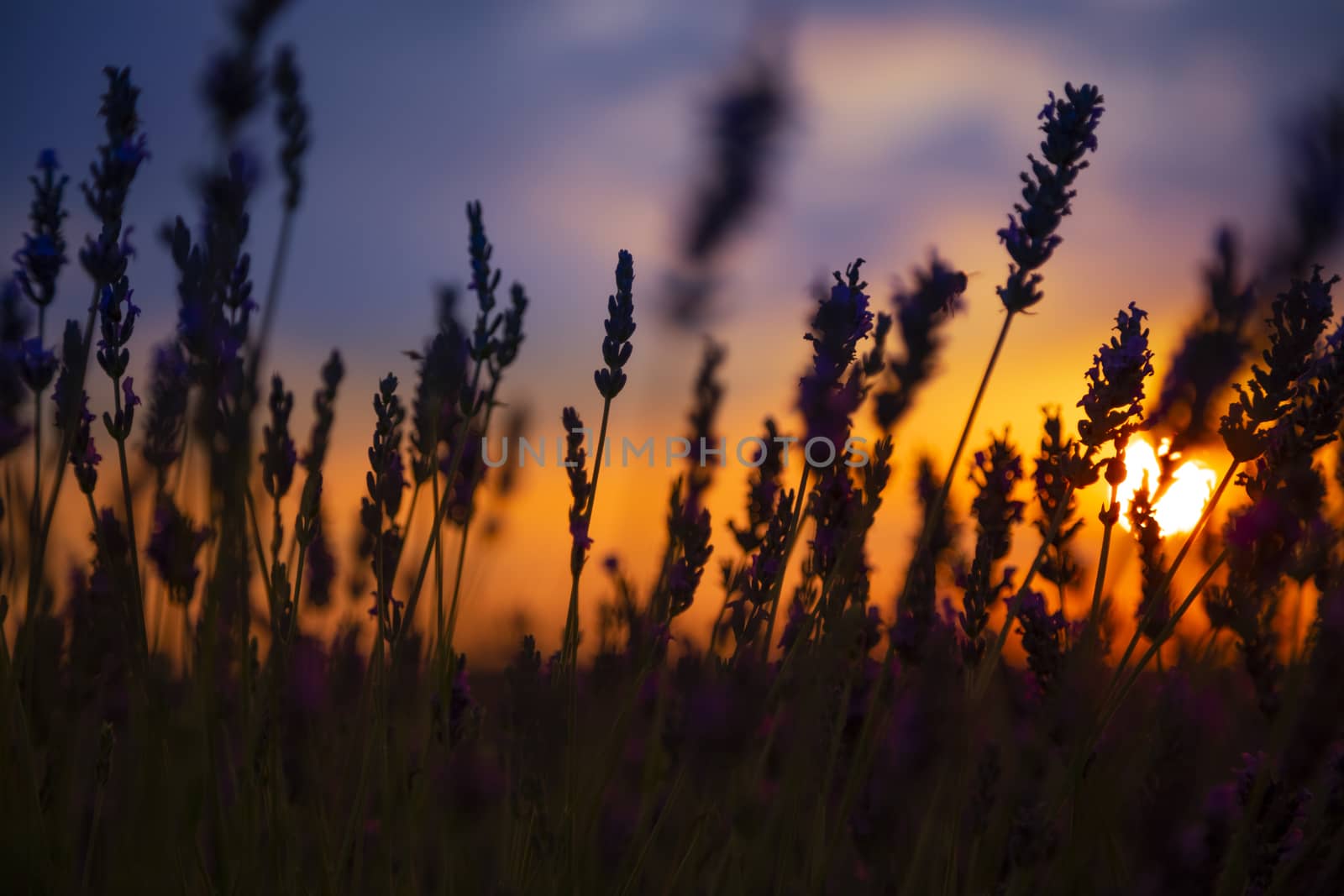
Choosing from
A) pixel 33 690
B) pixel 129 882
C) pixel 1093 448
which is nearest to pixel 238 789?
pixel 129 882

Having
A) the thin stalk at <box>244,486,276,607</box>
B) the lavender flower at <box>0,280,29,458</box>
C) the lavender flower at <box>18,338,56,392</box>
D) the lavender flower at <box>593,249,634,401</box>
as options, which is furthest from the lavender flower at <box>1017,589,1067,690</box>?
the lavender flower at <box>0,280,29,458</box>

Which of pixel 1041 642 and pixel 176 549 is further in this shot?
pixel 1041 642

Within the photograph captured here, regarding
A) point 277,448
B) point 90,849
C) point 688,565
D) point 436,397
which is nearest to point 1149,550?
point 688,565

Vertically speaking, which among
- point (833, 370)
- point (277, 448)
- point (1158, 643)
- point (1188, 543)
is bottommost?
point (1158, 643)

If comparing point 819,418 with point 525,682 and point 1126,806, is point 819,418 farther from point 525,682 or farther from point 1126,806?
point 1126,806

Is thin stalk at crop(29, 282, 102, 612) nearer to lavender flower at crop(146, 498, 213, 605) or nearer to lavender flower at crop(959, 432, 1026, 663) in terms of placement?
lavender flower at crop(146, 498, 213, 605)

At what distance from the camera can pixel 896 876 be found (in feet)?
6.09

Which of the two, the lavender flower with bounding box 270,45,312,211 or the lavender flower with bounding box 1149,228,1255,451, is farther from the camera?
the lavender flower with bounding box 1149,228,1255,451

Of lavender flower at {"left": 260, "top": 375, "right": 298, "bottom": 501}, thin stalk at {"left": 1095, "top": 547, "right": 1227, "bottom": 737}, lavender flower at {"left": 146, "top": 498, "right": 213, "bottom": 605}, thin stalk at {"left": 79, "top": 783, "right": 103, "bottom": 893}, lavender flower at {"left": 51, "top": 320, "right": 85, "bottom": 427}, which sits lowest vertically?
thin stalk at {"left": 79, "top": 783, "right": 103, "bottom": 893}

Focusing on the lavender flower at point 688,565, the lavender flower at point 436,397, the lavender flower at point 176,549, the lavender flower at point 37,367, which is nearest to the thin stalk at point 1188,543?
the lavender flower at point 688,565

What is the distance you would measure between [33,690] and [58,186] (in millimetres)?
1042

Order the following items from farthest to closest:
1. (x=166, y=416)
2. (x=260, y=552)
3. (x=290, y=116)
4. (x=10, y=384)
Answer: (x=166, y=416) → (x=10, y=384) → (x=260, y=552) → (x=290, y=116)

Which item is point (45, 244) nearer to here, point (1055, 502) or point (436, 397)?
point (436, 397)

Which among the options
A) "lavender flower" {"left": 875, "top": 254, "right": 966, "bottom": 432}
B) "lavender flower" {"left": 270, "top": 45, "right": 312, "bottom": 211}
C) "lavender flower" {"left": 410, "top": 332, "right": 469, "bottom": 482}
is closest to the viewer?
"lavender flower" {"left": 270, "top": 45, "right": 312, "bottom": 211}
